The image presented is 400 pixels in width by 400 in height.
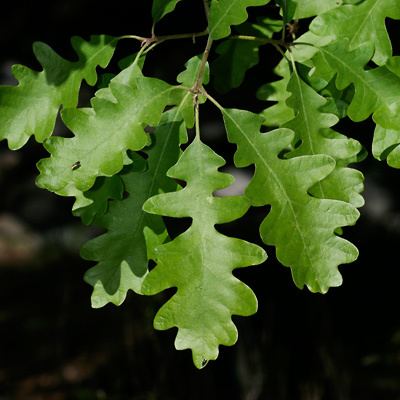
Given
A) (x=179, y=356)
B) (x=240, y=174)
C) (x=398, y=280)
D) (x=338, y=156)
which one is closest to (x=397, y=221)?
(x=398, y=280)

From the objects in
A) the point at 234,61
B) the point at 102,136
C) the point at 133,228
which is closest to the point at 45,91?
the point at 102,136

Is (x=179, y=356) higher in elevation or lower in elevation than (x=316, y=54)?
lower

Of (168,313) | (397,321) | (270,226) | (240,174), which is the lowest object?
(397,321)

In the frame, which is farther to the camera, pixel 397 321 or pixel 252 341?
pixel 397 321

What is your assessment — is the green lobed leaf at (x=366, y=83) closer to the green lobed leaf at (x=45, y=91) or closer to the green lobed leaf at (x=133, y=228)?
the green lobed leaf at (x=133, y=228)

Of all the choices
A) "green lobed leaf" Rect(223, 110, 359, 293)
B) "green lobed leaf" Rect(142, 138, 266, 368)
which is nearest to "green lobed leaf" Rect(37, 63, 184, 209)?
"green lobed leaf" Rect(142, 138, 266, 368)

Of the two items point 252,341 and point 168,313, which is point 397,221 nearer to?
point 252,341

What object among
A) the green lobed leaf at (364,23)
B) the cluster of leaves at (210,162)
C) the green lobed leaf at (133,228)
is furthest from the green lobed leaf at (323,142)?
the green lobed leaf at (133,228)
